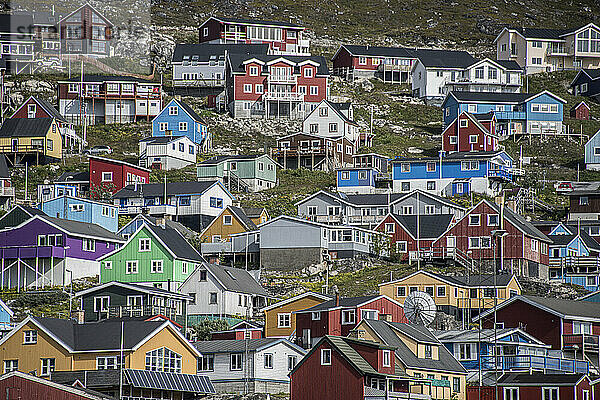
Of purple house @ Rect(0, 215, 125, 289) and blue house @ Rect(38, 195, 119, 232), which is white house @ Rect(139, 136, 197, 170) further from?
purple house @ Rect(0, 215, 125, 289)

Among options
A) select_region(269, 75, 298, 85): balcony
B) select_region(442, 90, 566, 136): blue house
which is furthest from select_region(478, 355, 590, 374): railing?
select_region(269, 75, 298, 85): balcony

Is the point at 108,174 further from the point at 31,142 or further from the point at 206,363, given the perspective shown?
the point at 206,363

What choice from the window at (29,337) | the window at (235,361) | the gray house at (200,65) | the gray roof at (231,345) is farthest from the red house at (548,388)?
the gray house at (200,65)

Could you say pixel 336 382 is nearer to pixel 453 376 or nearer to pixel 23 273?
pixel 453 376

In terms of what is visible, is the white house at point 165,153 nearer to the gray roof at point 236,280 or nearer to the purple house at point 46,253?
the purple house at point 46,253

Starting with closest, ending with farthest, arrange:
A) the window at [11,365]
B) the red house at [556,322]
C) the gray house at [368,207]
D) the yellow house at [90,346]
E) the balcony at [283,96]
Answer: the yellow house at [90,346]
the window at [11,365]
the red house at [556,322]
the gray house at [368,207]
the balcony at [283,96]

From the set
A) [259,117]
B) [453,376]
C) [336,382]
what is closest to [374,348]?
[336,382]

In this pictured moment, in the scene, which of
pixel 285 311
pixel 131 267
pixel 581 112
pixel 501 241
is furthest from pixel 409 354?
pixel 581 112
